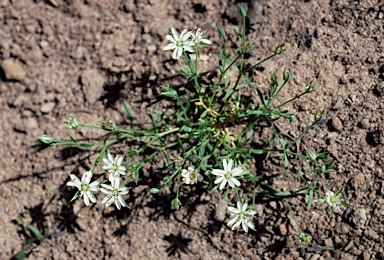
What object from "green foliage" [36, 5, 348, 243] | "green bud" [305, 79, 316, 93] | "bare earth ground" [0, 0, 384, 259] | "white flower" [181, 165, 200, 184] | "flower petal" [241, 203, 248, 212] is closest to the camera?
"green bud" [305, 79, 316, 93]

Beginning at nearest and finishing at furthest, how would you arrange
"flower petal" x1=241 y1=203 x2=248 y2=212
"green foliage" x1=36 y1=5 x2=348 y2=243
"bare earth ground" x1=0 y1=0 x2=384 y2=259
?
1. "flower petal" x1=241 y1=203 x2=248 y2=212
2. "green foliage" x1=36 y1=5 x2=348 y2=243
3. "bare earth ground" x1=0 y1=0 x2=384 y2=259

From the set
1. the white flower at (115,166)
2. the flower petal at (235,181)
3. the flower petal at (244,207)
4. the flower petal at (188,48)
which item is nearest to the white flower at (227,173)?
the flower petal at (235,181)

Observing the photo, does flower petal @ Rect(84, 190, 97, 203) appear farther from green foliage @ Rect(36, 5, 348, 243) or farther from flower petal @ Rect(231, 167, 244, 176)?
flower petal @ Rect(231, 167, 244, 176)

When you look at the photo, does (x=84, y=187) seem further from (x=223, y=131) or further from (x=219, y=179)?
(x=223, y=131)

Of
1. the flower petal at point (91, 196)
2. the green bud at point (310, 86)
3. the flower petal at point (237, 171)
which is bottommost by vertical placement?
the flower petal at point (91, 196)

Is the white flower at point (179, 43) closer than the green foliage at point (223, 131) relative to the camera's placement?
Yes

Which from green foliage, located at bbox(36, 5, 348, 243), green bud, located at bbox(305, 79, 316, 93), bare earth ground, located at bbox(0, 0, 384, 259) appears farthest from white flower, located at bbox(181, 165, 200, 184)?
green bud, located at bbox(305, 79, 316, 93)

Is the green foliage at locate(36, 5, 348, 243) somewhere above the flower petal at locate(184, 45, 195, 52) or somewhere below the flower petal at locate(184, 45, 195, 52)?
below

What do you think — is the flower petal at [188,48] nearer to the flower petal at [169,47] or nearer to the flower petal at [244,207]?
the flower petal at [169,47]
